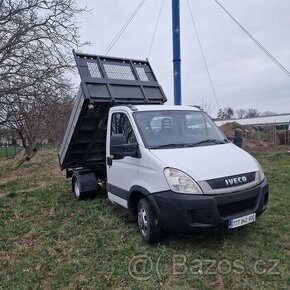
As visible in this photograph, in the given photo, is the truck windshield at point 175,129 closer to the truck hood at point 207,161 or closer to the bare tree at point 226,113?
the truck hood at point 207,161

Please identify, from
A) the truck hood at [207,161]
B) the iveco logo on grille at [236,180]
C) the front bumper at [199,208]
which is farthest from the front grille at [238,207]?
the truck hood at [207,161]

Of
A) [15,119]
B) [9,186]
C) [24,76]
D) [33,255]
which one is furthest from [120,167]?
[15,119]

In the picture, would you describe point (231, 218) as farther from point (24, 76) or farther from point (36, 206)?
point (24, 76)

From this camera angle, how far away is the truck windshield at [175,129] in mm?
5031

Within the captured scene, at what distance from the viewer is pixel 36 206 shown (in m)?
7.58

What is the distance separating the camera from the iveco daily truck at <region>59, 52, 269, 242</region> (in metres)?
4.23

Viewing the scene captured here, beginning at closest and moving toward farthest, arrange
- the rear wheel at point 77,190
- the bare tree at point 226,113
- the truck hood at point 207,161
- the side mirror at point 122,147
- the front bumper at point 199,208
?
1. the front bumper at point 199,208
2. the truck hood at point 207,161
3. the side mirror at point 122,147
4. the rear wheel at point 77,190
5. the bare tree at point 226,113

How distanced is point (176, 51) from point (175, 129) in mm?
5665

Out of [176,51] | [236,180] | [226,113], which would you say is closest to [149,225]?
[236,180]

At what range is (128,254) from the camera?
4.47m

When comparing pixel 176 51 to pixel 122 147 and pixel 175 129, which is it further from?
pixel 122 147

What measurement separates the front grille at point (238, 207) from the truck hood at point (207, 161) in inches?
15.3

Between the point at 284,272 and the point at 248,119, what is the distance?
155 feet

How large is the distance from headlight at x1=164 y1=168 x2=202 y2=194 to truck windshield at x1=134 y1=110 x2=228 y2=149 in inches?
26.0
